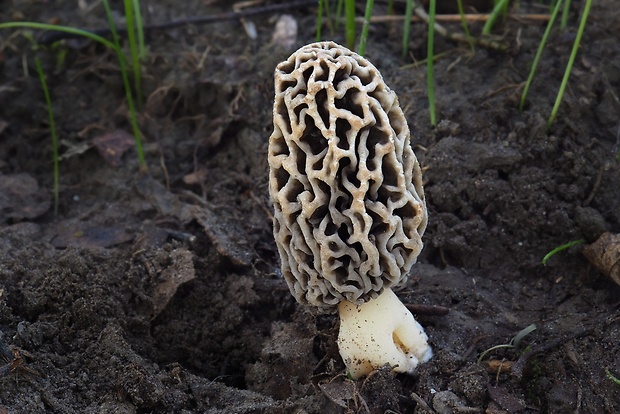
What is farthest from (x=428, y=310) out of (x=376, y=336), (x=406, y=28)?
(x=406, y=28)

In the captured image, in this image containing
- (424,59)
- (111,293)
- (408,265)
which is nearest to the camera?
(408,265)

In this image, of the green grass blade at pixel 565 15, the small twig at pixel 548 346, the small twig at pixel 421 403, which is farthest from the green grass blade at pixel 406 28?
the small twig at pixel 421 403

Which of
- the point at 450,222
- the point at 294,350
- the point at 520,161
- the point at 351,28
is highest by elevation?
the point at 351,28

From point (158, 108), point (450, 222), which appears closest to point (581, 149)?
point (450, 222)

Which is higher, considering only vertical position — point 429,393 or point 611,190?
point 611,190

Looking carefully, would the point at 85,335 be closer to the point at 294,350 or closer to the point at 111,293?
the point at 111,293

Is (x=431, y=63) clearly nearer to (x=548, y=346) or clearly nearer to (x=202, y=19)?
(x=548, y=346)

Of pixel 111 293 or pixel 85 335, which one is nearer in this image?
pixel 85 335
